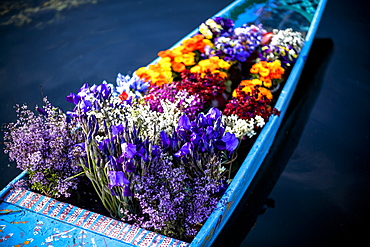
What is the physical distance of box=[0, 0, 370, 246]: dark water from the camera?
2.60 meters

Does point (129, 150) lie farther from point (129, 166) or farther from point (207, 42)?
point (207, 42)

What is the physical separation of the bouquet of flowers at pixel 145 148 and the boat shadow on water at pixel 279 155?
1.51ft

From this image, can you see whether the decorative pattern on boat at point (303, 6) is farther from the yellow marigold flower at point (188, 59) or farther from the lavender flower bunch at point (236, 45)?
the yellow marigold flower at point (188, 59)

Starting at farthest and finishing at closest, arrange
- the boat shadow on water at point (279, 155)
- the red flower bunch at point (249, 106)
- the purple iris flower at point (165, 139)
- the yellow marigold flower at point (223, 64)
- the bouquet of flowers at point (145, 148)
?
→ the yellow marigold flower at point (223, 64)
the boat shadow on water at point (279, 155)
the red flower bunch at point (249, 106)
the purple iris flower at point (165, 139)
the bouquet of flowers at point (145, 148)

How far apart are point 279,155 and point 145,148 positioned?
156cm

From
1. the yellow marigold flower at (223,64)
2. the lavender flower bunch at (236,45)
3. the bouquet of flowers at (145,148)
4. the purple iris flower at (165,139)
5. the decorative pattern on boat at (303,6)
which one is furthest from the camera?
the decorative pattern on boat at (303,6)

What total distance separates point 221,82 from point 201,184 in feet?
3.11

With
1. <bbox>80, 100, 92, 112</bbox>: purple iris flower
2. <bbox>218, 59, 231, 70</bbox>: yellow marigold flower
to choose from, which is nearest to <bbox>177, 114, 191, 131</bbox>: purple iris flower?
<bbox>80, 100, 92, 112</bbox>: purple iris flower

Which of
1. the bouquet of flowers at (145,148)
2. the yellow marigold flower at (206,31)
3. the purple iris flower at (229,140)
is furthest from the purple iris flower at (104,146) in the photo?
the yellow marigold flower at (206,31)

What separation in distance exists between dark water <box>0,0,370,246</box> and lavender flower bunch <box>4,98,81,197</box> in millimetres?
1097

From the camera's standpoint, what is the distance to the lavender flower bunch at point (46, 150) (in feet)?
6.12

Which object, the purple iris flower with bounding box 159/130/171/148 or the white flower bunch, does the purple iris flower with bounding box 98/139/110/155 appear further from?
the white flower bunch

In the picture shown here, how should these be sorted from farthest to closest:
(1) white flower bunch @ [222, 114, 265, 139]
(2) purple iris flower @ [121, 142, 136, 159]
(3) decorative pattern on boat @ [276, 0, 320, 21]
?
(3) decorative pattern on boat @ [276, 0, 320, 21] < (1) white flower bunch @ [222, 114, 265, 139] < (2) purple iris flower @ [121, 142, 136, 159]

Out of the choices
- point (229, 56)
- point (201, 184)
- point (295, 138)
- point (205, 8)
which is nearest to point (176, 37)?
point (205, 8)
